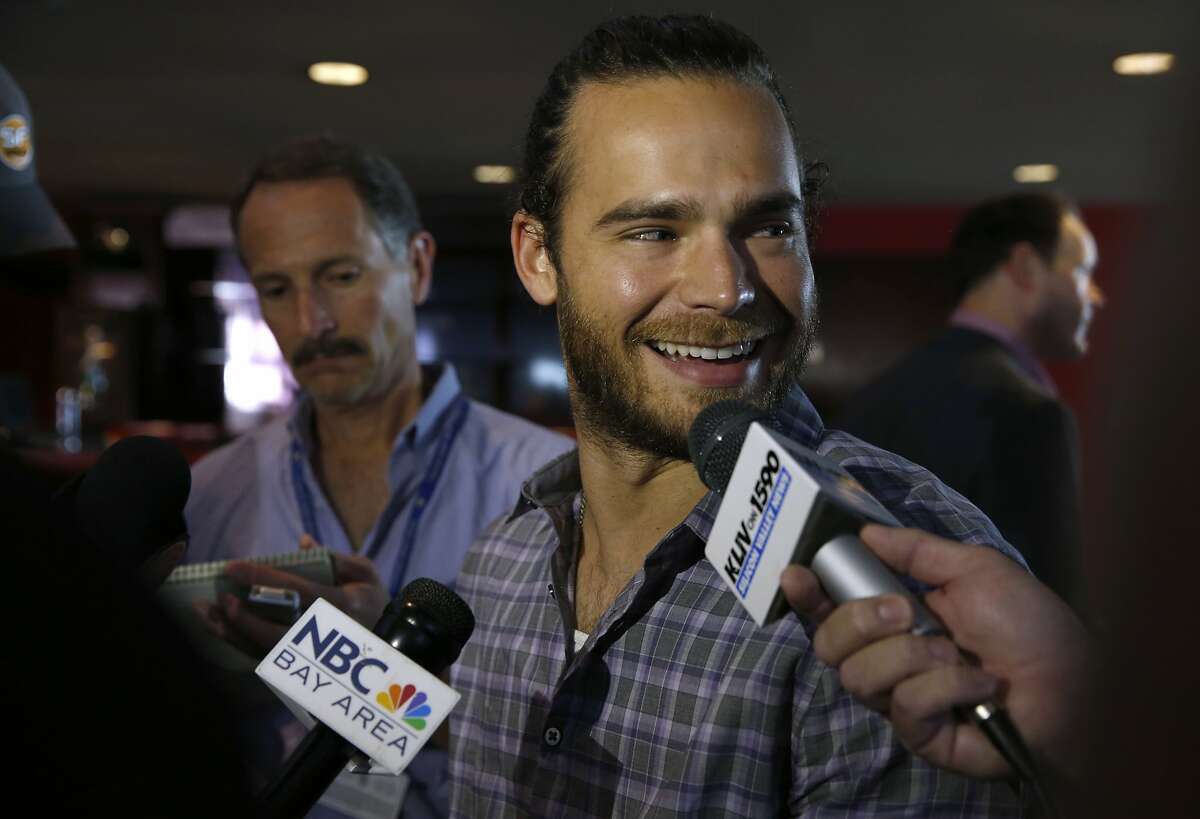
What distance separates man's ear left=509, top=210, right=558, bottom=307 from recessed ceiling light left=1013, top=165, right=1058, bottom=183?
19.2 feet

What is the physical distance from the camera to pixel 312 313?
1.97m

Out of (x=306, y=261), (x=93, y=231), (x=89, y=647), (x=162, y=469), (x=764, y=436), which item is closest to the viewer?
(x=89, y=647)

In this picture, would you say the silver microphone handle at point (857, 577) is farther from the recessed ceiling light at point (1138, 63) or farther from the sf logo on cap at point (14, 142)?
the recessed ceiling light at point (1138, 63)

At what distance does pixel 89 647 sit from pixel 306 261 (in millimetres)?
1652

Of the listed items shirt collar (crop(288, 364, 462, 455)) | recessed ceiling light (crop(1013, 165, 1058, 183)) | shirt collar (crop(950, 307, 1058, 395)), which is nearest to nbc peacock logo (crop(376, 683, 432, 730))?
shirt collar (crop(288, 364, 462, 455))

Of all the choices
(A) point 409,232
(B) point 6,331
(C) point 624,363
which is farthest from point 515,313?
(C) point 624,363

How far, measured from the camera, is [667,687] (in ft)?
3.39

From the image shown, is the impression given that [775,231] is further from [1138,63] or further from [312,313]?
[1138,63]

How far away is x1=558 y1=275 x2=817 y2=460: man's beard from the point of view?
40.7 inches

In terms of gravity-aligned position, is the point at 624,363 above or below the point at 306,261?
below

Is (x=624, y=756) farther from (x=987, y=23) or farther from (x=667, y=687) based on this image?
(x=987, y=23)

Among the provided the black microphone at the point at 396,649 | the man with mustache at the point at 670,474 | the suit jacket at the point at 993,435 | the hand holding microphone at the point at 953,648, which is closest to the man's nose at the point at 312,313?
the man with mustache at the point at 670,474

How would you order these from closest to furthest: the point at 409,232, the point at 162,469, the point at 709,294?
the point at 162,469 → the point at 709,294 → the point at 409,232

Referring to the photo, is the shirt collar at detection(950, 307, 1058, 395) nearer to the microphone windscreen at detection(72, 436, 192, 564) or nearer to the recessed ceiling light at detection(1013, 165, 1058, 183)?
the microphone windscreen at detection(72, 436, 192, 564)
